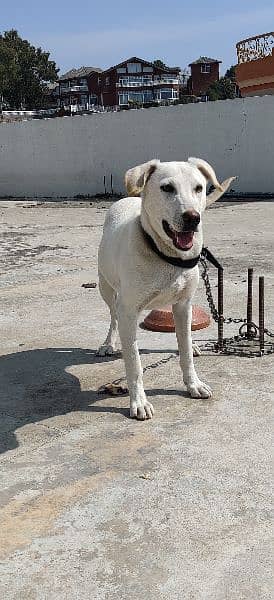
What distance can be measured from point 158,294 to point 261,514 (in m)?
1.53

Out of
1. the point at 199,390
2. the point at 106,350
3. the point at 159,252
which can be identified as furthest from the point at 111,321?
the point at 159,252

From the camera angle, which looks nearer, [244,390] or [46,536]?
[46,536]

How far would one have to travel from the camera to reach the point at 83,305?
24.5 feet

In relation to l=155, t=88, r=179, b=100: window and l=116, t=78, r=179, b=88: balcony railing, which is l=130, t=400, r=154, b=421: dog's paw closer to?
l=116, t=78, r=179, b=88: balcony railing

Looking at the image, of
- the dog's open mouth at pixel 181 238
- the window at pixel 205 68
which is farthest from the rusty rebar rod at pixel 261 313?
the window at pixel 205 68

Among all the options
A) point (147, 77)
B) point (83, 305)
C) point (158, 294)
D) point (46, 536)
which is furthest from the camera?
point (147, 77)

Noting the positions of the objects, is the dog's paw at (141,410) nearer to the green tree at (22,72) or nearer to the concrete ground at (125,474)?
the concrete ground at (125,474)

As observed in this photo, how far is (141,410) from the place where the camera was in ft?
14.3

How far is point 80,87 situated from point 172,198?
11538cm

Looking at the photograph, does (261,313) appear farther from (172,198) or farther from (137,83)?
(137,83)

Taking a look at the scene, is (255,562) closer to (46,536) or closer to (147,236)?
(46,536)

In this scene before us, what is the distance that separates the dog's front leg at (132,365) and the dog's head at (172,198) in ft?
1.77

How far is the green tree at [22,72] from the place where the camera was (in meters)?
89.0

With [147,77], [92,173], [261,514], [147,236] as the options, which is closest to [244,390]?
[147,236]
